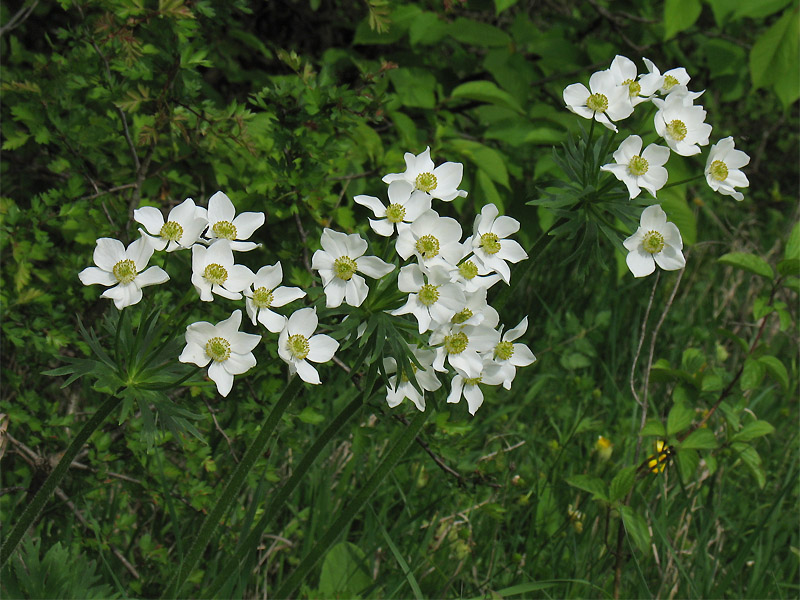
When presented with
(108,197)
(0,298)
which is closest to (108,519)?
(0,298)

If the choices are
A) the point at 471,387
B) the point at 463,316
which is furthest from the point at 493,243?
the point at 471,387

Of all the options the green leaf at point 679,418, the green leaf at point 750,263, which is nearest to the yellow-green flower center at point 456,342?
the green leaf at point 679,418

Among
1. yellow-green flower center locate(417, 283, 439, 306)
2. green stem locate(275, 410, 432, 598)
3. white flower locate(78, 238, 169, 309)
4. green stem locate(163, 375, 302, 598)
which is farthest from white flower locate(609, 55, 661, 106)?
white flower locate(78, 238, 169, 309)

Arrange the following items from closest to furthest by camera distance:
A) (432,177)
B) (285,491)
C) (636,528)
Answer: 1. (432,177)
2. (285,491)
3. (636,528)

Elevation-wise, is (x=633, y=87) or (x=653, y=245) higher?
(x=633, y=87)

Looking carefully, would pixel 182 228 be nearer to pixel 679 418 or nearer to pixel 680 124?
pixel 680 124

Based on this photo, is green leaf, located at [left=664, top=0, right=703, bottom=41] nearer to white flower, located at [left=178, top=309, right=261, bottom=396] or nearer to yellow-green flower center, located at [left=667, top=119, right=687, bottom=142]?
yellow-green flower center, located at [left=667, top=119, right=687, bottom=142]

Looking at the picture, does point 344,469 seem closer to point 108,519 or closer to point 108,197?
point 108,519

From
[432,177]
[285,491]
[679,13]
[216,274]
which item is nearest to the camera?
[216,274]
